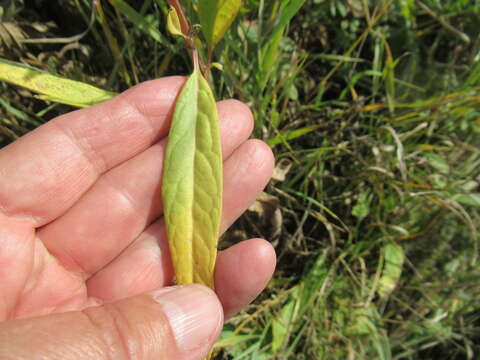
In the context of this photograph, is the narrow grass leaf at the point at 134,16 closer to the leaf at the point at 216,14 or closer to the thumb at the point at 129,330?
the leaf at the point at 216,14

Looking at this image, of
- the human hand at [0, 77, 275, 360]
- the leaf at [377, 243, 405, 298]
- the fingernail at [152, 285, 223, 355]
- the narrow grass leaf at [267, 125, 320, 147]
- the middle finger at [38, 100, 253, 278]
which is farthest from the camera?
the leaf at [377, 243, 405, 298]

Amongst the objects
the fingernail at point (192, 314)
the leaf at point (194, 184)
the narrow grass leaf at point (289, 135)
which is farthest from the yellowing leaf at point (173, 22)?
the fingernail at point (192, 314)

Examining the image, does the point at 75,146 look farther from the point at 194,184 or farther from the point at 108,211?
the point at 194,184

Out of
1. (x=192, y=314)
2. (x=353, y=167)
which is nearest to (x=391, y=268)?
(x=353, y=167)

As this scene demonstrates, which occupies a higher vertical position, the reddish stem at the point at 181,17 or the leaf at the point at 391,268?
the reddish stem at the point at 181,17

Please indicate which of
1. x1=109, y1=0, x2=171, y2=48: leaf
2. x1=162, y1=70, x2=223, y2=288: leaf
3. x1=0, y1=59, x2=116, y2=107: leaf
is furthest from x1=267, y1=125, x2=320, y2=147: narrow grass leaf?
x1=0, y1=59, x2=116, y2=107: leaf

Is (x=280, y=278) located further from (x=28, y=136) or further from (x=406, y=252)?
(x=28, y=136)

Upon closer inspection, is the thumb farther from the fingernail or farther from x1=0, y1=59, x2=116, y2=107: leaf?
x1=0, y1=59, x2=116, y2=107: leaf
